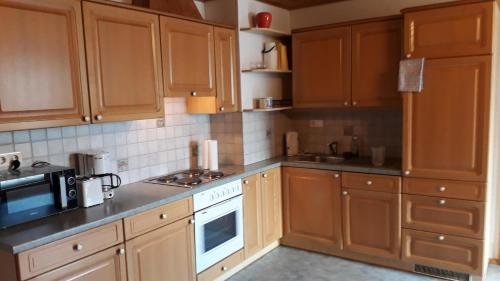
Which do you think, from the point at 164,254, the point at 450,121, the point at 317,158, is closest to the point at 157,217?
the point at 164,254

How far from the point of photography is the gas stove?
2800 millimetres

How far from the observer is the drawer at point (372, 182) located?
304cm

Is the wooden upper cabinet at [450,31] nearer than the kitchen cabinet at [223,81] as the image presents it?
Yes

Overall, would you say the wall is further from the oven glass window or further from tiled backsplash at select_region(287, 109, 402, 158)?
the oven glass window

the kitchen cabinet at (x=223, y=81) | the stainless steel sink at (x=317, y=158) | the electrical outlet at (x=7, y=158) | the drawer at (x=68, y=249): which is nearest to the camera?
the drawer at (x=68, y=249)

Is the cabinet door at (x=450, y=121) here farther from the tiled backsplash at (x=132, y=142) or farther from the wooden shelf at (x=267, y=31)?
the tiled backsplash at (x=132, y=142)

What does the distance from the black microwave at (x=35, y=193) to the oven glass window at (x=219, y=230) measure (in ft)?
3.27

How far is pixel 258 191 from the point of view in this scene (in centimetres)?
332

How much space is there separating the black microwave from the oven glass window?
997 millimetres

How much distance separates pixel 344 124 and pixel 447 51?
4.23 ft

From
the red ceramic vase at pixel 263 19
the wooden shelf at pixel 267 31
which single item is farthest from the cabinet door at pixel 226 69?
the red ceramic vase at pixel 263 19

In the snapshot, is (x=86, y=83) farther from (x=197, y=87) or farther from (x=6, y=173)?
(x=197, y=87)

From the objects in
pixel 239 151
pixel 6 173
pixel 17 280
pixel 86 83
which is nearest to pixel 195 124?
pixel 239 151

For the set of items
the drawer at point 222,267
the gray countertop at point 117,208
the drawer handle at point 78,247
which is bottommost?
the drawer at point 222,267
